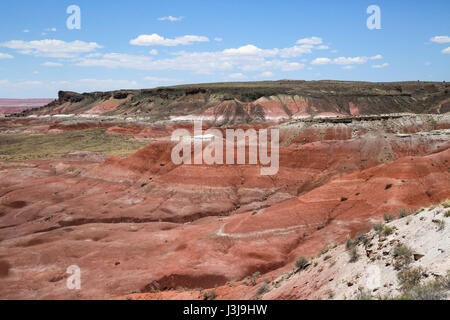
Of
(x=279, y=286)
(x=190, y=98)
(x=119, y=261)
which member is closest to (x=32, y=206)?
(x=119, y=261)

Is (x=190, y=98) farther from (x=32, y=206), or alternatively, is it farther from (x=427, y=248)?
(x=427, y=248)

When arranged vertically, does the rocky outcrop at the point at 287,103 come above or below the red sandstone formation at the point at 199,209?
above

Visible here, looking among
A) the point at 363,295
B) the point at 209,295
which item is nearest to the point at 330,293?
the point at 363,295

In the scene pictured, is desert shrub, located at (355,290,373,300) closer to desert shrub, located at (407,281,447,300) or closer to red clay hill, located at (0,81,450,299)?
desert shrub, located at (407,281,447,300)

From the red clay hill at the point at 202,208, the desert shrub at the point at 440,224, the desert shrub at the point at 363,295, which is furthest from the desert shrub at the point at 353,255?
the red clay hill at the point at 202,208

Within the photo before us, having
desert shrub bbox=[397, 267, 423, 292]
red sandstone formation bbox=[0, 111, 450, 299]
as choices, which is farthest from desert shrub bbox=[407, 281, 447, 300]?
red sandstone formation bbox=[0, 111, 450, 299]

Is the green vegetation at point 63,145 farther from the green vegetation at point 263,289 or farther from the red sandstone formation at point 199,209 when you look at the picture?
the green vegetation at point 263,289

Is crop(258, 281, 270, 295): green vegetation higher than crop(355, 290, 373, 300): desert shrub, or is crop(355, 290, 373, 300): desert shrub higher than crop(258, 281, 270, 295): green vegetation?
crop(355, 290, 373, 300): desert shrub
